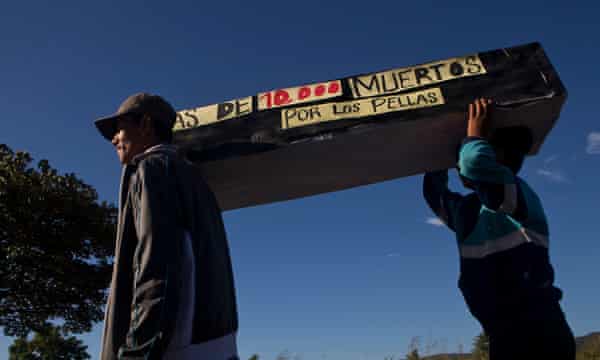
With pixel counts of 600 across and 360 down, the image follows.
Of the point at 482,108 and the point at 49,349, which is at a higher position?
the point at 49,349

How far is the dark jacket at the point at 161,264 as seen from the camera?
5.91 ft

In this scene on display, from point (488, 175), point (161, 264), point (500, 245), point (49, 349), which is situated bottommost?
point (161, 264)

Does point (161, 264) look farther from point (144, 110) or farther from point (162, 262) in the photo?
point (144, 110)

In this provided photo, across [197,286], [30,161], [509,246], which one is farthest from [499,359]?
[30,161]

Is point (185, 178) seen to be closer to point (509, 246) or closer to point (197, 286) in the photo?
point (197, 286)

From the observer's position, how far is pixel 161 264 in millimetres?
1886

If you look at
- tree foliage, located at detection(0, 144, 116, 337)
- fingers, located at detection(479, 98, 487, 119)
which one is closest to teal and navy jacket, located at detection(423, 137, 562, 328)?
fingers, located at detection(479, 98, 487, 119)

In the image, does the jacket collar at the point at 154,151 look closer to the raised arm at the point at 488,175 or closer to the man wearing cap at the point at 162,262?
the man wearing cap at the point at 162,262

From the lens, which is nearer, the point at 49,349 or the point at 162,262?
the point at 162,262

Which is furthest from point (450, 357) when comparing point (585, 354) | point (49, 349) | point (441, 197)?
point (49, 349)

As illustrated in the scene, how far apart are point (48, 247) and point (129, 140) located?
609 inches

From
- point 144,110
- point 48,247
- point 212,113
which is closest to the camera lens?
point 144,110

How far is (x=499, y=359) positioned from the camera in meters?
2.35

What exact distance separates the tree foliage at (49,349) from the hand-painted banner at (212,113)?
31715mm
